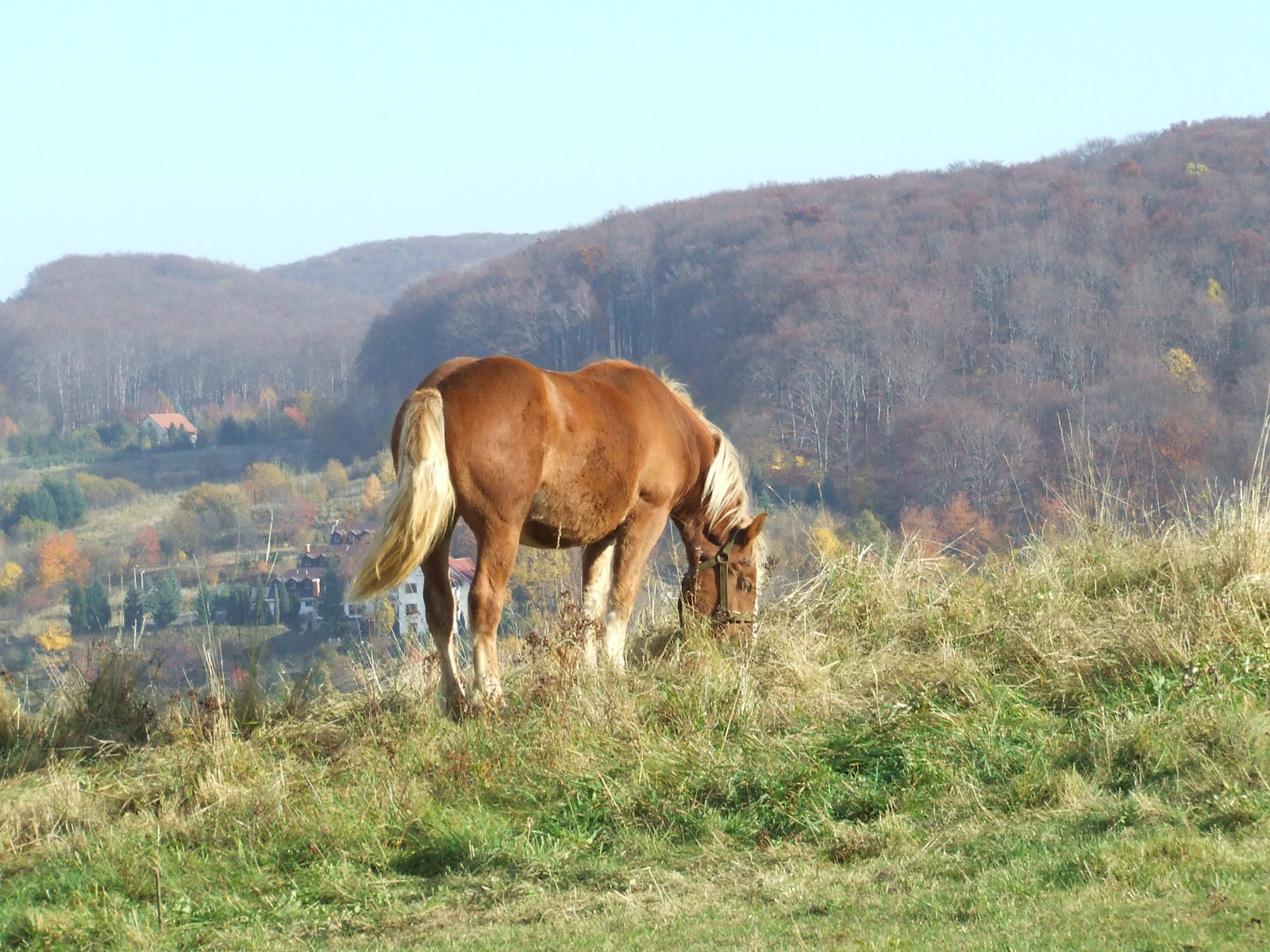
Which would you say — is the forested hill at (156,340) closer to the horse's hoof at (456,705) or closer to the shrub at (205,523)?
the shrub at (205,523)

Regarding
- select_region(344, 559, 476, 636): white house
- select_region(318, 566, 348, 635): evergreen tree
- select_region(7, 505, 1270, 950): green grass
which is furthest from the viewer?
select_region(318, 566, 348, 635): evergreen tree

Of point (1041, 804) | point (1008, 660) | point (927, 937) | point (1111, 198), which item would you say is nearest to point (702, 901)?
point (927, 937)

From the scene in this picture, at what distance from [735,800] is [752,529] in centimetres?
244

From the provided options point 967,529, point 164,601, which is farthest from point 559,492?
point 164,601

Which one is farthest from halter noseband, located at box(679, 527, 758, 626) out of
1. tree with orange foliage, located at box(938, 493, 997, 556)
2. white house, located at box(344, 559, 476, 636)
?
tree with orange foliage, located at box(938, 493, 997, 556)

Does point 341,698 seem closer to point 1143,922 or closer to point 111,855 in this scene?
point 111,855

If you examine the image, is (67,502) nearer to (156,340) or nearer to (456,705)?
(156,340)

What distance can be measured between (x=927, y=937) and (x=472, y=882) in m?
1.40

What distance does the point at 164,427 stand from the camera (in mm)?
64562

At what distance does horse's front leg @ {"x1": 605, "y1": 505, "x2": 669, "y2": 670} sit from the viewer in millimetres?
5695

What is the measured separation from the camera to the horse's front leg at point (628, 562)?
18.7 feet

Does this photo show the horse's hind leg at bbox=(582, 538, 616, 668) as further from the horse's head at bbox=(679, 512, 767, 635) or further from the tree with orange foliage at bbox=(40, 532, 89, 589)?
the tree with orange foliage at bbox=(40, 532, 89, 589)

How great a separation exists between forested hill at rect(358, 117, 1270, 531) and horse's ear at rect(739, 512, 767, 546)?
19.6m

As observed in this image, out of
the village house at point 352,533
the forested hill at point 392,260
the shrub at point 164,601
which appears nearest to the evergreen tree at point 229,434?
the shrub at point 164,601
